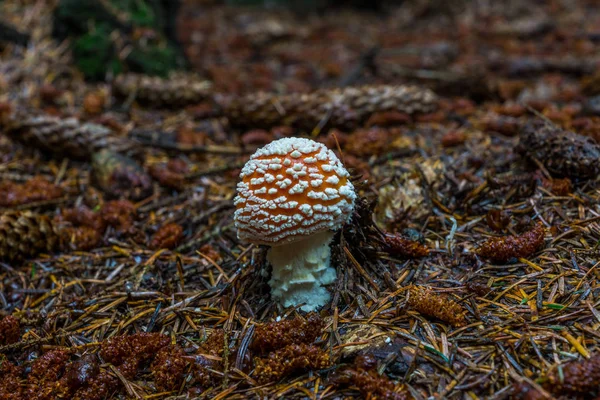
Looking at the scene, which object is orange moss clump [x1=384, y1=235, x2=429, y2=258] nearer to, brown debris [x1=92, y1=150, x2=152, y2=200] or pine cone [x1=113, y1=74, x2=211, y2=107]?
brown debris [x1=92, y1=150, x2=152, y2=200]

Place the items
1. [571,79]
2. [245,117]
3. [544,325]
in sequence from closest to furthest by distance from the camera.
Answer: [544,325] < [245,117] < [571,79]

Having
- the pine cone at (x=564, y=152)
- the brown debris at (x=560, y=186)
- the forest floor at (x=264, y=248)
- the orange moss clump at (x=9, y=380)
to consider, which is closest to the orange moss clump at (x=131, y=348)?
the forest floor at (x=264, y=248)

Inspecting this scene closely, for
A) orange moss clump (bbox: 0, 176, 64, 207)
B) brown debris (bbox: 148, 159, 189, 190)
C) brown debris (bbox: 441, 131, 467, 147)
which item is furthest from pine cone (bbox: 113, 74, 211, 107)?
brown debris (bbox: 441, 131, 467, 147)

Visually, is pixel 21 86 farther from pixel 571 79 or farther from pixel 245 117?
pixel 571 79

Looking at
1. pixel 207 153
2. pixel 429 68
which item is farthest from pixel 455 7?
pixel 207 153

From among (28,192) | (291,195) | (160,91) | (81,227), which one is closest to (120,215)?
(81,227)
